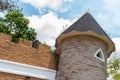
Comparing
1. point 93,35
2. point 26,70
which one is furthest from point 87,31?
point 26,70

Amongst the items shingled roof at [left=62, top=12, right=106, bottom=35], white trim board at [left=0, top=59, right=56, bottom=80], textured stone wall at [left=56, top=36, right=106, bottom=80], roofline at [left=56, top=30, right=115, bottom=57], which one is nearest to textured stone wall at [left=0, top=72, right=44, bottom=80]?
white trim board at [left=0, top=59, right=56, bottom=80]

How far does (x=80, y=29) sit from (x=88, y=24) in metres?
0.66

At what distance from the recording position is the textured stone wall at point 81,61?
30.7ft

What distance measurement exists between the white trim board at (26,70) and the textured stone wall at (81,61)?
52 centimetres

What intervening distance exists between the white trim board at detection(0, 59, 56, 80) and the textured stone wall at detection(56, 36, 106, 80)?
1.69ft

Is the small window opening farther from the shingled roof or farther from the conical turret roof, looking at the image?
the shingled roof

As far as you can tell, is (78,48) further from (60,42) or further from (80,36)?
(60,42)

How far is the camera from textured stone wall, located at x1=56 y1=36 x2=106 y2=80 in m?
9.34

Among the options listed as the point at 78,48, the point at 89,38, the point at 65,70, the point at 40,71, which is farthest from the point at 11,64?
the point at 89,38

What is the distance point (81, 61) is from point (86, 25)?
1.94 m

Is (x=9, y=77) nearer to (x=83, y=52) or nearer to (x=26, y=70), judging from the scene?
(x=26, y=70)

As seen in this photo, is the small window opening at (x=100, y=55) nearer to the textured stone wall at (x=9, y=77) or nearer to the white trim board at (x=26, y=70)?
the white trim board at (x=26, y=70)

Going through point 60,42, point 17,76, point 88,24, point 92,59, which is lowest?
point 17,76

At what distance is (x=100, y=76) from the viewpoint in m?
9.60
